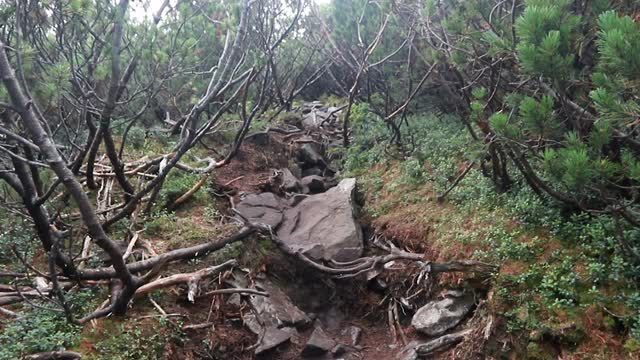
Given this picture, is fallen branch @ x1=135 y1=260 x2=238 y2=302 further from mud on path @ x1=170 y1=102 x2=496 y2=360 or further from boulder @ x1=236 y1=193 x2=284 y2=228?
boulder @ x1=236 y1=193 x2=284 y2=228

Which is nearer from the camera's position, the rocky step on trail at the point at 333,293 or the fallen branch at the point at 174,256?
the fallen branch at the point at 174,256

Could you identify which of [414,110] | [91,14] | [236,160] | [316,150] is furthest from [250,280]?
[414,110]

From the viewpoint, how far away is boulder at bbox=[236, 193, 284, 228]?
6730mm

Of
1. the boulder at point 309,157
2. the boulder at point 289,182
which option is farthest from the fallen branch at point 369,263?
the boulder at point 309,157

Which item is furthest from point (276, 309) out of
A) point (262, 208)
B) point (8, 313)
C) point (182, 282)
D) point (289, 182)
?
point (289, 182)

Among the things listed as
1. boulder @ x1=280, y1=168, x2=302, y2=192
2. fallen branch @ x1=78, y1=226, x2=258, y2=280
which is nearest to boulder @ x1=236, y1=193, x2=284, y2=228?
boulder @ x1=280, y1=168, x2=302, y2=192

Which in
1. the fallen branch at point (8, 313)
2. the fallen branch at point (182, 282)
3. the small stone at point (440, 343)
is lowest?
the small stone at point (440, 343)

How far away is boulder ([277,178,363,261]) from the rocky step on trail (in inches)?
0.6

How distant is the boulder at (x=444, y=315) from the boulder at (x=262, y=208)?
2.71 metres

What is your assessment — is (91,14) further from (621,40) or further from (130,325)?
(621,40)

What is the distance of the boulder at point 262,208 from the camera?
6730 millimetres

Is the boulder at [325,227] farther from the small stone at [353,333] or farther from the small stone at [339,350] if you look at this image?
the small stone at [339,350]

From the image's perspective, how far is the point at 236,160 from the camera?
8.90 meters

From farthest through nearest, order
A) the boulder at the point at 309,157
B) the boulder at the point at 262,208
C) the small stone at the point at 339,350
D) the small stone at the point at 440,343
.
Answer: the boulder at the point at 309,157, the boulder at the point at 262,208, the small stone at the point at 339,350, the small stone at the point at 440,343
